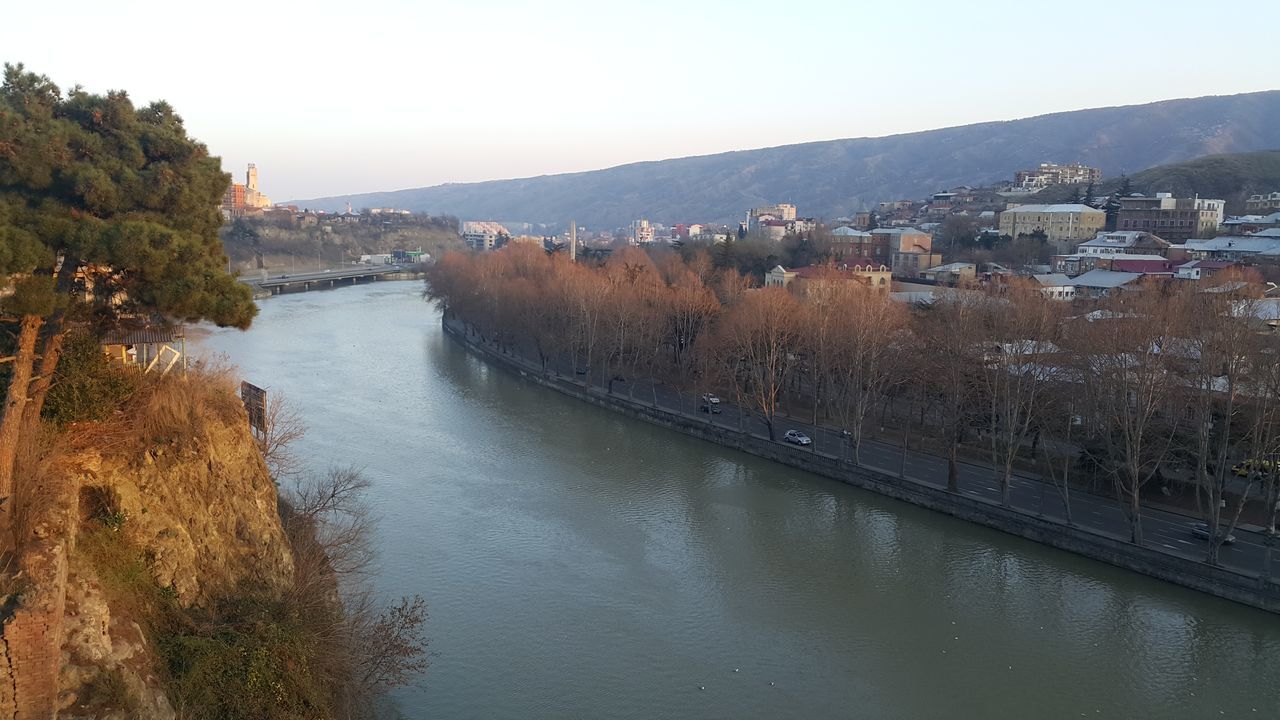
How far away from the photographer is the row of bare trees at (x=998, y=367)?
1064 centimetres

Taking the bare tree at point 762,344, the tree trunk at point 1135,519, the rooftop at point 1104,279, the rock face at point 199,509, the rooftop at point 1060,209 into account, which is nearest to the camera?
the rock face at point 199,509

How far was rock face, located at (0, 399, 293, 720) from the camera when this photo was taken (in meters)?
4.24

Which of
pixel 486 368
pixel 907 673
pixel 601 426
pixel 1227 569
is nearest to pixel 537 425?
pixel 601 426

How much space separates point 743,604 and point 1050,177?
6872 cm

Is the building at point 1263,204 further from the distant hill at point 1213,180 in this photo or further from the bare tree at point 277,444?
the bare tree at point 277,444

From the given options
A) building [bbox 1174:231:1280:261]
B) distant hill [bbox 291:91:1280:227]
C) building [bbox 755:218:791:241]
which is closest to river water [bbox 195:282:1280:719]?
building [bbox 1174:231:1280:261]

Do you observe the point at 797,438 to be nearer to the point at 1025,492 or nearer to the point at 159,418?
the point at 1025,492

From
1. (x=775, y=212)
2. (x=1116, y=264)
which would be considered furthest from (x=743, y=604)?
(x=775, y=212)

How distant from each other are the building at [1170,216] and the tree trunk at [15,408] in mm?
42841

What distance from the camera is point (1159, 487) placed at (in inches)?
493

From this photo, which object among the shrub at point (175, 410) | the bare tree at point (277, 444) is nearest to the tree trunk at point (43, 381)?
the shrub at point (175, 410)

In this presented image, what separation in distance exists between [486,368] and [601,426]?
7953 mm

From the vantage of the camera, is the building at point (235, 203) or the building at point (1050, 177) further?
the building at point (235, 203)

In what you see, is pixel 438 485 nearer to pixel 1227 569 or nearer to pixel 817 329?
pixel 817 329
